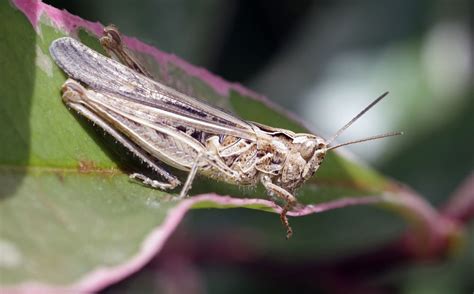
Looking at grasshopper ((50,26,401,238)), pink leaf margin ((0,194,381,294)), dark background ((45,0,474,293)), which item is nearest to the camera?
pink leaf margin ((0,194,381,294))

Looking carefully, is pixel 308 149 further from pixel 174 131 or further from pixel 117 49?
pixel 117 49

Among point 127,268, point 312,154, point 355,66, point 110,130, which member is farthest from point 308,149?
point 355,66

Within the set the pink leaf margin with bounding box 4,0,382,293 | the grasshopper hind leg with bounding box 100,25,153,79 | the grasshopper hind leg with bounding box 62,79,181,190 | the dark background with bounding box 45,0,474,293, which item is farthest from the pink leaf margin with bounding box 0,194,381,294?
the dark background with bounding box 45,0,474,293

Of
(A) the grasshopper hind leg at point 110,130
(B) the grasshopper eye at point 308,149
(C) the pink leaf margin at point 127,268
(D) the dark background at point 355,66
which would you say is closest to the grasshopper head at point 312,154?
(B) the grasshopper eye at point 308,149

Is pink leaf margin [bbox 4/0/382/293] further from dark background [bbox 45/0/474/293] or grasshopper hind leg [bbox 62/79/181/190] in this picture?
dark background [bbox 45/0/474/293]

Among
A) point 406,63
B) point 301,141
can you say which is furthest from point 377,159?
point 301,141

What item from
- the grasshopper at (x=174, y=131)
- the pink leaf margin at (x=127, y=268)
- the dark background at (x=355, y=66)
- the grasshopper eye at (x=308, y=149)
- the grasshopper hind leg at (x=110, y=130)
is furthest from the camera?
the dark background at (x=355, y=66)

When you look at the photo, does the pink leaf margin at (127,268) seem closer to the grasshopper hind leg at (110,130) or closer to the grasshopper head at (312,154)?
the grasshopper hind leg at (110,130)
